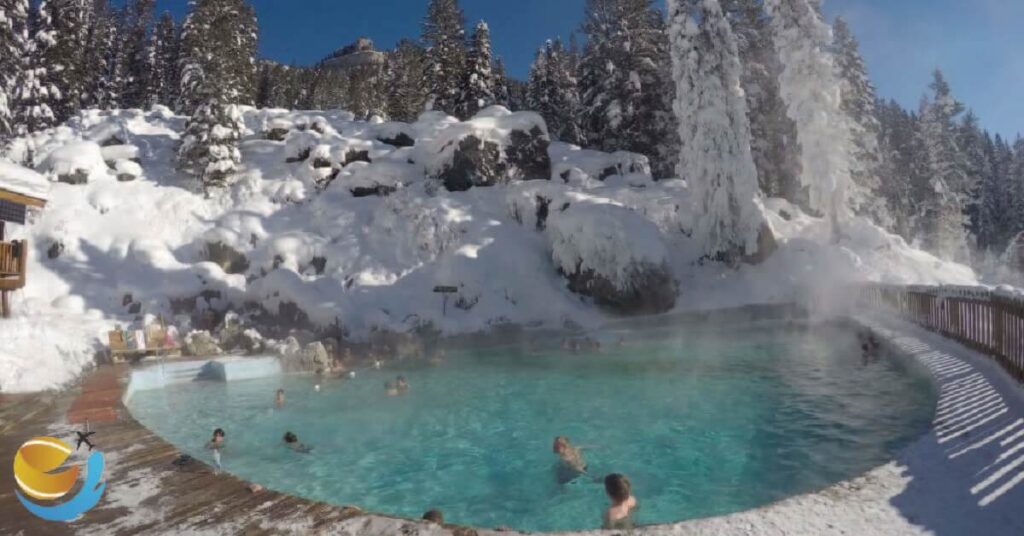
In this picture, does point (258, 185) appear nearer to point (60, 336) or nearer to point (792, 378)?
point (60, 336)

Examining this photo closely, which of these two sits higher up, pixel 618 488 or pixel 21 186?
pixel 21 186

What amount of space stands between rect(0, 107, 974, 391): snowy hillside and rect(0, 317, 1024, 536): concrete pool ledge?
544 inches

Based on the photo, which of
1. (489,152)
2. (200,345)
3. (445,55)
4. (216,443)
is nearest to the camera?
(216,443)

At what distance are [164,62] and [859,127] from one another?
5873 cm

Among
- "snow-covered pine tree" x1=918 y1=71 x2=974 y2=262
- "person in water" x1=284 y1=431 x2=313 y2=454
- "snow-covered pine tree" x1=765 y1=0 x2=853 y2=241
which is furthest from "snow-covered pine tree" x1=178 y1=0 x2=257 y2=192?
"snow-covered pine tree" x1=918 y1=71 x2=974 y2=262

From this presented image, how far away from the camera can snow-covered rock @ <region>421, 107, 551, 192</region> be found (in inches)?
1192

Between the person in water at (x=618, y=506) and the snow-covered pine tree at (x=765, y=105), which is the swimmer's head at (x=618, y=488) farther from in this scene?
the snow-covered pine tree at (x=765, y=105)

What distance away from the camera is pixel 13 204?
14.8 metres

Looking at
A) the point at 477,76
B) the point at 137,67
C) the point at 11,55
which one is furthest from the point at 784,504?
the point at 137,67

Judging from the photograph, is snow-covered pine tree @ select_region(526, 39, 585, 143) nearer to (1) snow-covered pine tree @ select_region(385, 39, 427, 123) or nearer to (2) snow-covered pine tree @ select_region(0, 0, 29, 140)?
(1) snow-covered pine tree @ select_region(385, 39, 427, 123)

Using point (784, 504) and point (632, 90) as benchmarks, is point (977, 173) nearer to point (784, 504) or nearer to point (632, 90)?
point (632, 90)

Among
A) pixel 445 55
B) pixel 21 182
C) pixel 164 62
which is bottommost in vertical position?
pixel 21 182

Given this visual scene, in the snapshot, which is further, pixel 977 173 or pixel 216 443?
pixel 977 173

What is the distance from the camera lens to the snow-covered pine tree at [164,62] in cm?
5272
